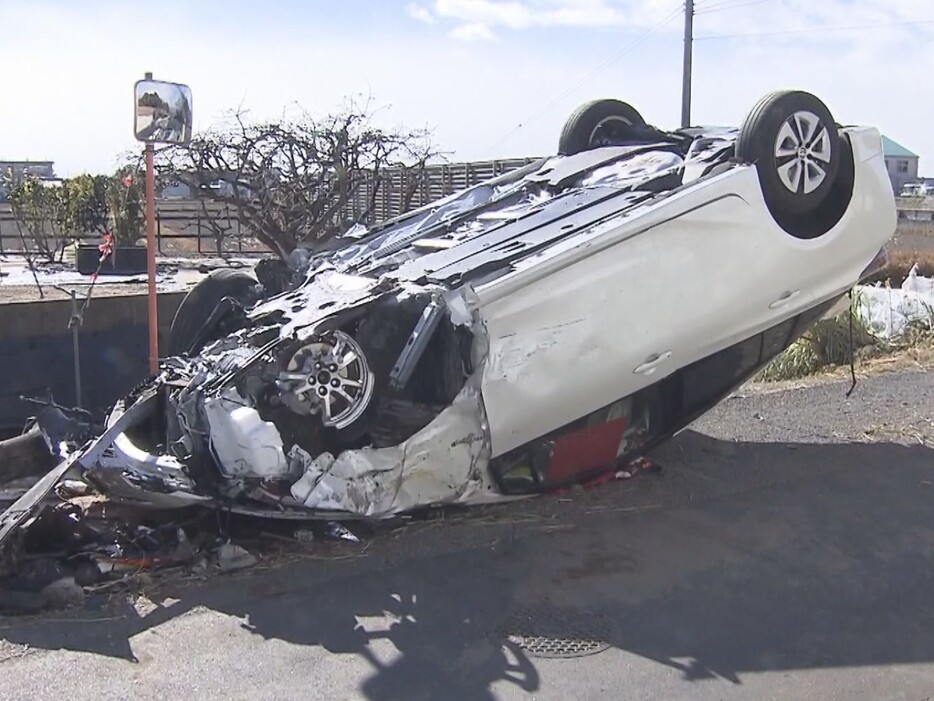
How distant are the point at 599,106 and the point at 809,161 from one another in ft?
5.94

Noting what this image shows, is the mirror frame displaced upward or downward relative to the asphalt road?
upward

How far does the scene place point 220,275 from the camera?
6.26m

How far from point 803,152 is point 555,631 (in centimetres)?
329

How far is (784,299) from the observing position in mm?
5914

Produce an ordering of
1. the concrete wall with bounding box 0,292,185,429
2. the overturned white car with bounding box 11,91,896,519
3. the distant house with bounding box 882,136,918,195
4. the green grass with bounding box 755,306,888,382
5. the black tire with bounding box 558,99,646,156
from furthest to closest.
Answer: the distant house with bounding box 882,136,918,195
the green grass with bounding box 755,306,888,382
the concrete wall with bounding box 0,292,185,429
the black tire with bounding box 558,99,646,156
the overturned white car with bounding box 11,91,896,519

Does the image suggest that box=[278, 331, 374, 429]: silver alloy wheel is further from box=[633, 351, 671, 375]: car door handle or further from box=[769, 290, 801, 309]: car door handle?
box=[769, 290, 801, 309]: car door handle

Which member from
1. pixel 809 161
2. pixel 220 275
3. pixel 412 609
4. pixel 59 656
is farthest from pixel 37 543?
pixel 809 161

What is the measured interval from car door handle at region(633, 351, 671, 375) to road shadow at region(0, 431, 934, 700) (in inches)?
31.1

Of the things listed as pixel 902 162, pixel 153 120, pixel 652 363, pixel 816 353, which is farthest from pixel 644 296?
pixel 902 162

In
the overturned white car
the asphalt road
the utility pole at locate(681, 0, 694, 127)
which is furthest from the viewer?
the utility pole at locate(681, 0, 694, 127)

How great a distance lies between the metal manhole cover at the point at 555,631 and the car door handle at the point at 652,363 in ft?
5.08

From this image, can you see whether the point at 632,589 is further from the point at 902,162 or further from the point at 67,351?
the point at 902,162

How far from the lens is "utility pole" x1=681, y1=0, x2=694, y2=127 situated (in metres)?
17.6

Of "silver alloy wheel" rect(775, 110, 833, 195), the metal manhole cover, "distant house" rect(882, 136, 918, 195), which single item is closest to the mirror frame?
"silver alloy wheel" rect(775, 110, 833, 195)
